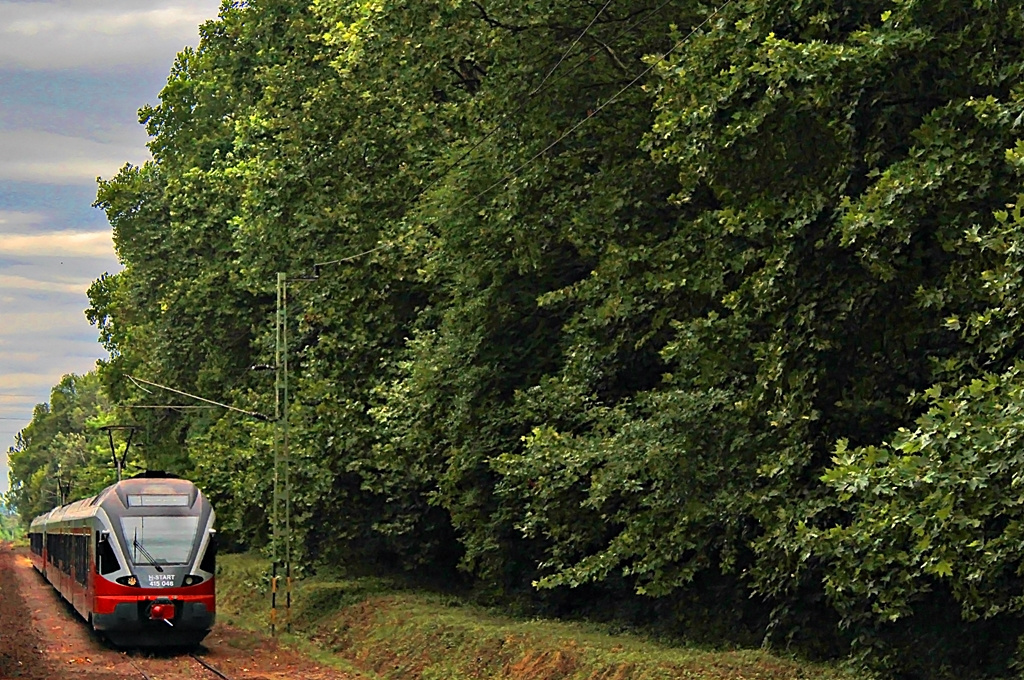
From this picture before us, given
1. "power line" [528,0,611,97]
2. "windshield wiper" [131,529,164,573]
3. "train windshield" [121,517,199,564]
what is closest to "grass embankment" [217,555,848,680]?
"train windshield" [121,517,199,564]

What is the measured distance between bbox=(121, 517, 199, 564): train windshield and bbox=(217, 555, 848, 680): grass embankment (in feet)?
10.7

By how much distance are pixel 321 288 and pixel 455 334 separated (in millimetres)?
7232

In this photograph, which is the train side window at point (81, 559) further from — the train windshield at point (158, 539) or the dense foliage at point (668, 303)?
the dense foliage at point (668, 303)

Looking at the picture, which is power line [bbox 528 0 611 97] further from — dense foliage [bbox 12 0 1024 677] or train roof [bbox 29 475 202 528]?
train roof [bbox 29 475 202 528]

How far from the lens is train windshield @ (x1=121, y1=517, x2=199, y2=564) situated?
25.9 metres

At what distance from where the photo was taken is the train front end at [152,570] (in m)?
25.8

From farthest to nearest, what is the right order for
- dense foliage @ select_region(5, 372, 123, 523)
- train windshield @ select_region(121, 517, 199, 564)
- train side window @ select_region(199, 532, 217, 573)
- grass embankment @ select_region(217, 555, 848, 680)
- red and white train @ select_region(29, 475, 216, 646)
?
dense foliage @ select_region(5, 372, 123, 523)
train side window @ select_region(199, 532, 217, 573)
train windshield @ select_region(121, 517, 199, 564)
red and white train @ select_region(29, 475, 216, 646)
grass embankment @ select_region(217, 555, 848, 680)

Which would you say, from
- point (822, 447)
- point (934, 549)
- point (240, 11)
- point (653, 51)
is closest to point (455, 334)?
point (653, 51)

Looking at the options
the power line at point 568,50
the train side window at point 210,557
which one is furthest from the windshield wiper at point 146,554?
the power line at point 568,50

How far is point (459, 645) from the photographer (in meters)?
22.0

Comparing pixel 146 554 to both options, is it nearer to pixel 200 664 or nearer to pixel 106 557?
pixel 106 557

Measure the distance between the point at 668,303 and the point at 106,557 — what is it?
492 inches

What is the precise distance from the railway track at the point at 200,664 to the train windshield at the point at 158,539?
6.18ft

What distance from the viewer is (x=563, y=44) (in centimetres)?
2289
